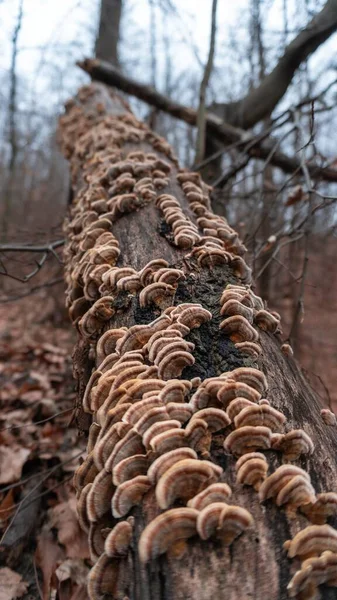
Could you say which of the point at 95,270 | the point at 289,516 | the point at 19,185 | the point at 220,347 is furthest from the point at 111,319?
the point at 19,185

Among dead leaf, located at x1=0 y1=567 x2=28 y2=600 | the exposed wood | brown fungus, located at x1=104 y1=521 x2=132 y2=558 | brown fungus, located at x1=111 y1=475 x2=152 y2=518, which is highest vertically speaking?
the exposed wood

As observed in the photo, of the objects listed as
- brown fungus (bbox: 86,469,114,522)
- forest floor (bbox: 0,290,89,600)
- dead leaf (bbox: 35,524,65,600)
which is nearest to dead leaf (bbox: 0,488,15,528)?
forest floor (bbox: 0,290,89,600)

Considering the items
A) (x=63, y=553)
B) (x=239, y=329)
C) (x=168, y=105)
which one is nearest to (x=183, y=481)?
(x=239, y=329)

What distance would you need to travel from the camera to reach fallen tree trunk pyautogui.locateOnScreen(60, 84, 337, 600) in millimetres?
1336

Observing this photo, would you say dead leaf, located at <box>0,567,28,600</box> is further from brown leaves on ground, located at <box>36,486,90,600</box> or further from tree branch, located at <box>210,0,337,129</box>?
tree branch, located at <box>210,0,337,129</box>

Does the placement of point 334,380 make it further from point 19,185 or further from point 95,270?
point 19,185

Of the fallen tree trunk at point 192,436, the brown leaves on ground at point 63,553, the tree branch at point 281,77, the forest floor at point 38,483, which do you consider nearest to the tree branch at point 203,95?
the tree branch at point 281,77

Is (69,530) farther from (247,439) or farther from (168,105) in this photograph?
(168,105)

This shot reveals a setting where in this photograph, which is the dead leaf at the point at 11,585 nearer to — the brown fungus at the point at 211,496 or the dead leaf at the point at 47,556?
the dead leaf at the point at 47,556

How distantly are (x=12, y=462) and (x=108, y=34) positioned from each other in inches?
391

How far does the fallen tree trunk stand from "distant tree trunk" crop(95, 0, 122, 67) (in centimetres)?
907

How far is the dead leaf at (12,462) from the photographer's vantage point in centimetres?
370

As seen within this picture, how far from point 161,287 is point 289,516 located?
47.9 inches

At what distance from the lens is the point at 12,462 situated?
3.88m
